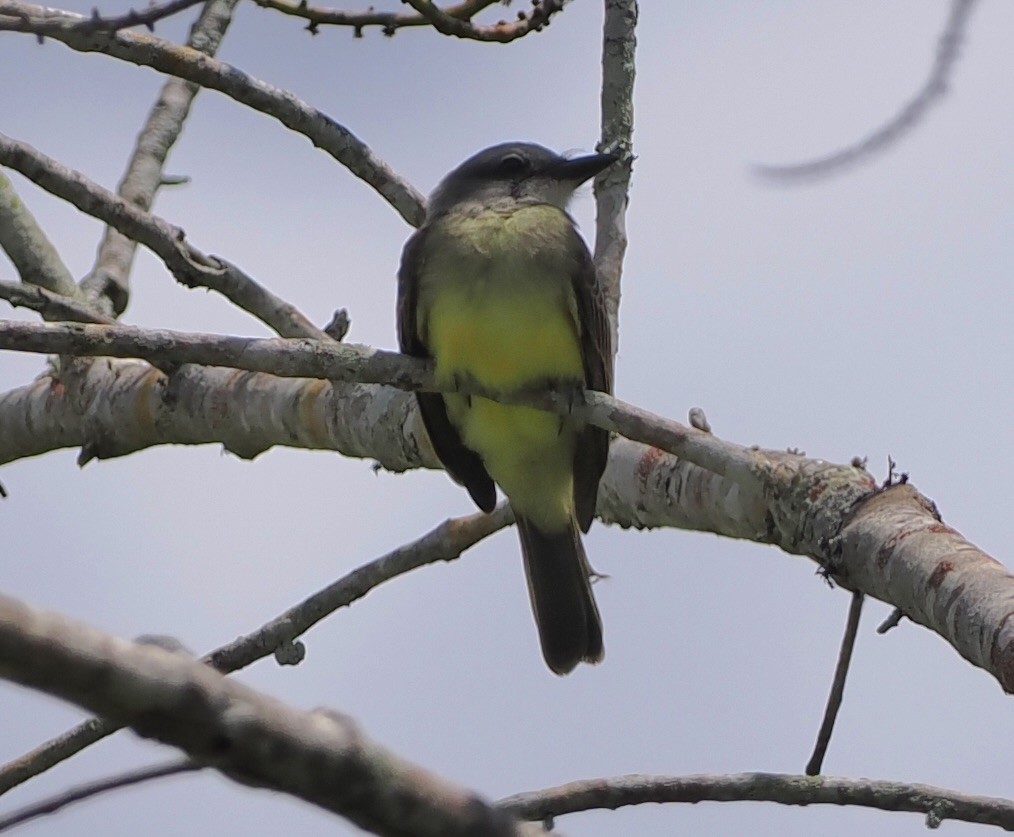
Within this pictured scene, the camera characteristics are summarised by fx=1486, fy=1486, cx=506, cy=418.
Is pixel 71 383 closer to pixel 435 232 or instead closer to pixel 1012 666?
pixel 435 232

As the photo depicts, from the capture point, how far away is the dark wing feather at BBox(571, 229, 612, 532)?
509 cm

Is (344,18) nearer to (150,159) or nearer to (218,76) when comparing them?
(218,76)

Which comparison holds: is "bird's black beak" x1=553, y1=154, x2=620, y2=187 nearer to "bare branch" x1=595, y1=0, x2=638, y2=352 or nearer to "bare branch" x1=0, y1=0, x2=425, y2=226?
"bare branch" x1=595, y1=0, x2=638, y2=352

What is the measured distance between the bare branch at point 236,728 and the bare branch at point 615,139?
13.1 feet

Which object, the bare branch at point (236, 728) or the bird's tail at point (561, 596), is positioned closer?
the bare branch at point (236, 728)

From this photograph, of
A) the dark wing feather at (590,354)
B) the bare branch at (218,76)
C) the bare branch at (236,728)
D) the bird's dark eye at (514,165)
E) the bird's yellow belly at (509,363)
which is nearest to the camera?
the bare branch at (236,728)

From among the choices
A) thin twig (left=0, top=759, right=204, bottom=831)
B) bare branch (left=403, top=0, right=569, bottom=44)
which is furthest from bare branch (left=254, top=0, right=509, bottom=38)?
thin twig (left=0, top=759, right=204, bottom=831)

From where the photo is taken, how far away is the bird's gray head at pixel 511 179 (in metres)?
5.72

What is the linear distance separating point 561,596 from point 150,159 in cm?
263

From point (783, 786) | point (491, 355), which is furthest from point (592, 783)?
point (491, 355)

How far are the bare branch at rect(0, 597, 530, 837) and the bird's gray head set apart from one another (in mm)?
4487

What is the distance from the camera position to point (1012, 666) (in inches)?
104

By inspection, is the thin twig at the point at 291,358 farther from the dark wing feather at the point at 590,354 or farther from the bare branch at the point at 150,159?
the bare branch at the point at 150,159

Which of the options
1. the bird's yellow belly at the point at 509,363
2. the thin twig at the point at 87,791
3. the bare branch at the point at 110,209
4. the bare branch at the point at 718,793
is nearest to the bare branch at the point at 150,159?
the bare branch at the point at 110,209
